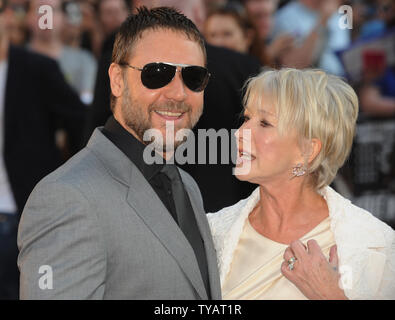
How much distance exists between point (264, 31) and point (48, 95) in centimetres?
288

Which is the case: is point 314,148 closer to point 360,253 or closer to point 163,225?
point 360,253

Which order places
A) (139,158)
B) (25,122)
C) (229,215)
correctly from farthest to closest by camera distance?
1. (25,122)
2. (229,215)
3. (139,158)

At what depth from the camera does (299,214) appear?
304 centimetres

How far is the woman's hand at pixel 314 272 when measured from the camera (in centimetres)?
265

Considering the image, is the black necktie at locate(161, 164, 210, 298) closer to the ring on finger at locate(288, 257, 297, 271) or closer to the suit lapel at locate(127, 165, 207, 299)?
the suit lapel at locate(127, 165, 207, 299)

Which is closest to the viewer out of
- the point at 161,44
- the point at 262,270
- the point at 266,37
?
the point at 161,44

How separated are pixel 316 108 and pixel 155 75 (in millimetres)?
785

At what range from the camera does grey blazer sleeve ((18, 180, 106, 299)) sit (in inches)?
84.6

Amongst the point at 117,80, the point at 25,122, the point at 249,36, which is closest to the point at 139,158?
the point at 117,80

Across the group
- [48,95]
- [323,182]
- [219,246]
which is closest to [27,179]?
[48,95]

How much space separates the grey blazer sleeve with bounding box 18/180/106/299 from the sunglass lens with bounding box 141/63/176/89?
0.62 m

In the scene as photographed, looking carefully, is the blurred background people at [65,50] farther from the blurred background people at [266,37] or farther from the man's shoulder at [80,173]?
the man's shoulder at [80,173]

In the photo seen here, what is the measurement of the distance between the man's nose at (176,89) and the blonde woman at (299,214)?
435 mm

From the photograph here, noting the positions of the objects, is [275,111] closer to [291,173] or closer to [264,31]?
[291,173]
